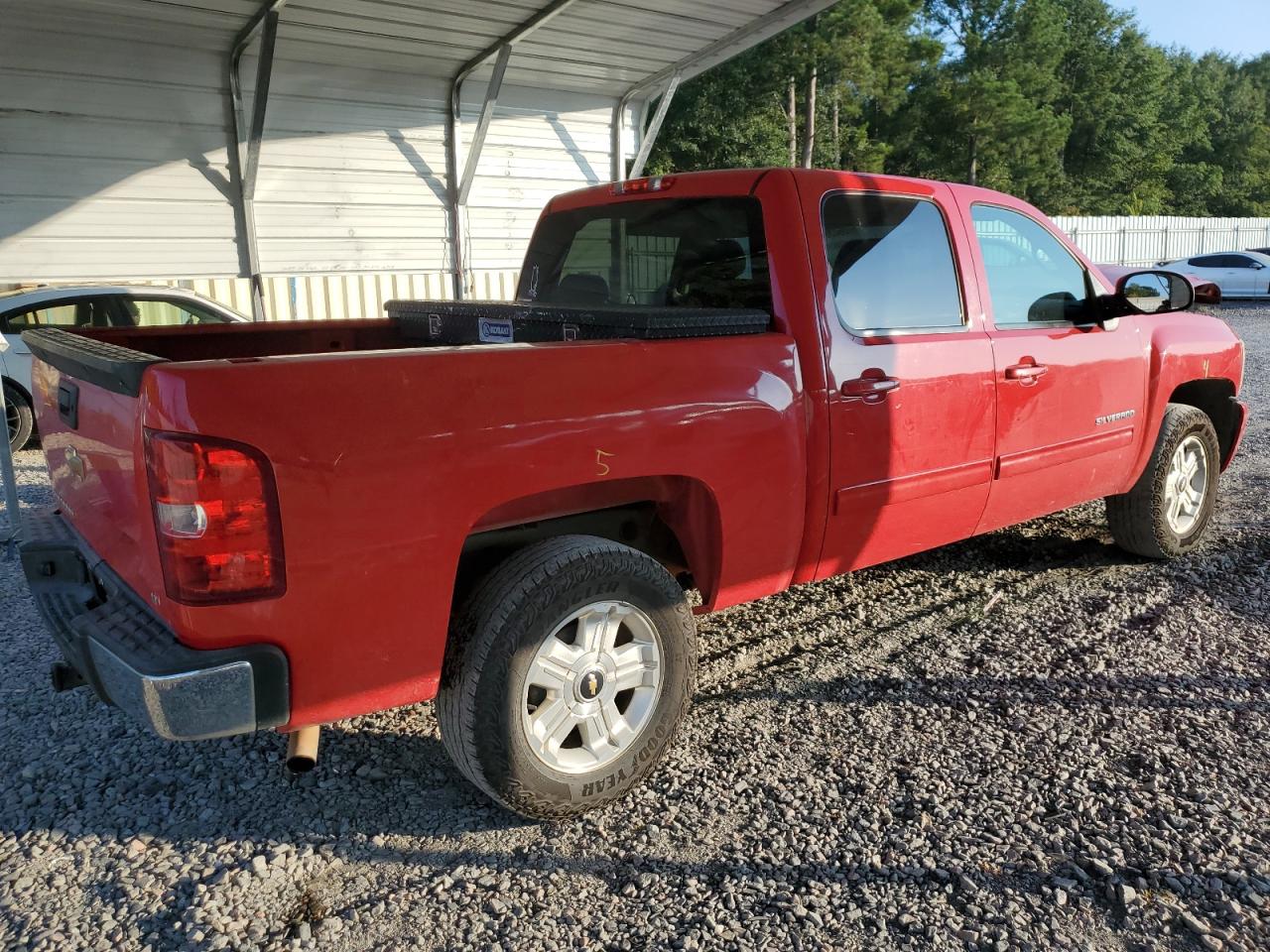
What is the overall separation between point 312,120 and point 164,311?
12.7ft

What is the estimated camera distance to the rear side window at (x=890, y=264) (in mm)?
3668

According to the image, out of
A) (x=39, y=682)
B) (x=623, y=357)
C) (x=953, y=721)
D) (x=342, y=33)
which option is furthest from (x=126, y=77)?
(x=953, y=721)

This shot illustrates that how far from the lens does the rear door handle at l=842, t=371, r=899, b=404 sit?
11.6 feet

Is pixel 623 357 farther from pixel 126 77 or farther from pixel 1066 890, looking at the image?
pixel 126 77

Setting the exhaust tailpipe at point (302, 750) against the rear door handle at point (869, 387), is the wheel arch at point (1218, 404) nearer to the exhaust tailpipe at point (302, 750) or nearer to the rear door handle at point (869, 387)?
the rear door handle at point (869, 387)

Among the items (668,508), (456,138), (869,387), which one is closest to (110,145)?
(456,138)

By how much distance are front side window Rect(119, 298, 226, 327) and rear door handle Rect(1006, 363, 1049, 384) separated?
7861 mm

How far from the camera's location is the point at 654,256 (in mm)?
4074

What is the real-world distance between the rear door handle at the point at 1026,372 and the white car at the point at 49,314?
750 cm

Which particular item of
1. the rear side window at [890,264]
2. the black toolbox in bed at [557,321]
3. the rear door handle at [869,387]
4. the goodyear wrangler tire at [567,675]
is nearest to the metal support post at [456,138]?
the black toolbox in bed at [557,321]

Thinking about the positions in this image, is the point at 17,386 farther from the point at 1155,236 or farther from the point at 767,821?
the point at 1155,236

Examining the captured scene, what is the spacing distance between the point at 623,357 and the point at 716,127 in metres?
31.0

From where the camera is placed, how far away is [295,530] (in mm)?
2365

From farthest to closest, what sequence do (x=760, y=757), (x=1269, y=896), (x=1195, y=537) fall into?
(x=1195, y=537)
(x=760, y=757)
(x=1269, y=896)
